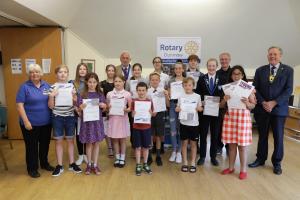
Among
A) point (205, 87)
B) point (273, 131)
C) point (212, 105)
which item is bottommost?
point (273, 131)

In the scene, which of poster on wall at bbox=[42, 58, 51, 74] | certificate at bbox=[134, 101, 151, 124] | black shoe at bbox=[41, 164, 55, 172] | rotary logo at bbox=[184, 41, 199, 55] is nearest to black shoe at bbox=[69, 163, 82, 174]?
black shoe at bbox=[41, 164, 55, 172]

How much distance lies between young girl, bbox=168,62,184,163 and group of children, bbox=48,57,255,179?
13mm

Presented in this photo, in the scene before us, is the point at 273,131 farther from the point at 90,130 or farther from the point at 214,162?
the point at 90,130

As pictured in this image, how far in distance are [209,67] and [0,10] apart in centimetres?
295

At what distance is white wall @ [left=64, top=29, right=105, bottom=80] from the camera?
16.9 feet

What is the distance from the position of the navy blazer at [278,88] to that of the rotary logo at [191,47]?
1349 millimetres

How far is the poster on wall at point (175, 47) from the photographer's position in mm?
4516

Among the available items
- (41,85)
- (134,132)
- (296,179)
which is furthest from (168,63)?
(296,179)

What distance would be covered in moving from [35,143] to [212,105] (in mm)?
2297

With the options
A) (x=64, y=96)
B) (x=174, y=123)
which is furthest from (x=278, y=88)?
(x=64, y=96)

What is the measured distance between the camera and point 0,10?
3590 millimetres

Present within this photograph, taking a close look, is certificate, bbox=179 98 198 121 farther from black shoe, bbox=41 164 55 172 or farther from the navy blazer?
black shoe, bbox=41 164 55 172

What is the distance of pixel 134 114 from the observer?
332cm

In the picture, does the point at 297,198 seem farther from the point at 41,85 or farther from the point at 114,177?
the point at 41,85
